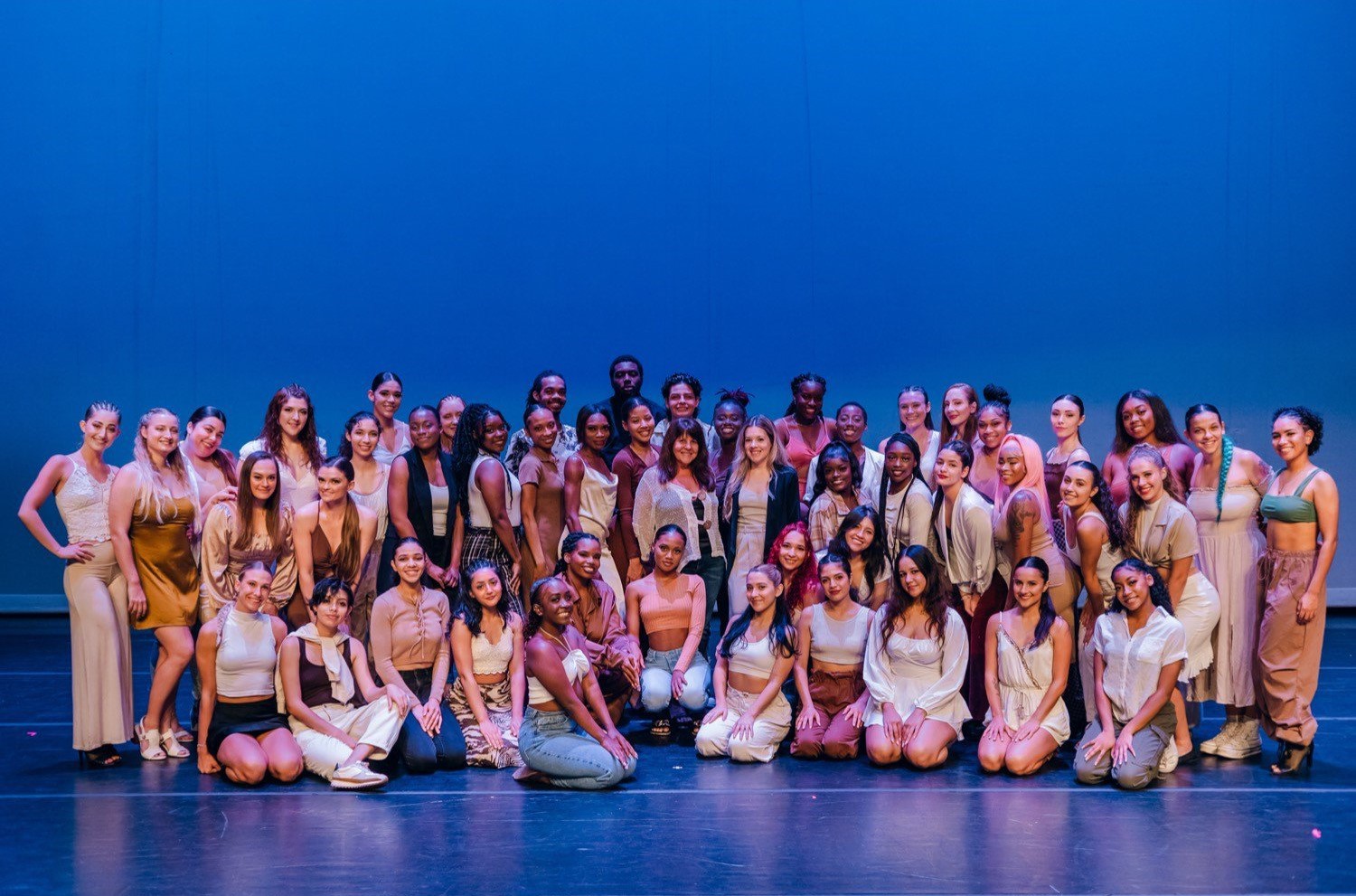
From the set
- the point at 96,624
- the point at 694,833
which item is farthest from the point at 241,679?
the point at 694,833

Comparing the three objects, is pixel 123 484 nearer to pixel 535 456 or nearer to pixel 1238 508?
pixel 535 456

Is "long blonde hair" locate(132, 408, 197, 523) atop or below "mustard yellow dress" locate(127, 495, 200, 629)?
atop

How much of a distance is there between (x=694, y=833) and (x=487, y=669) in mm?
1284

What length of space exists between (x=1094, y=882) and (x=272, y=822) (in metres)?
2.41

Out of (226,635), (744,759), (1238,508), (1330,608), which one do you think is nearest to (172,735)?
(226,635)

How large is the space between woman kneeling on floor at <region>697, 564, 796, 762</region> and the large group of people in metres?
0.01

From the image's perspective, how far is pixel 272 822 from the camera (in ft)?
13.7

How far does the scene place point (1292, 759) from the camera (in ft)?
15.6

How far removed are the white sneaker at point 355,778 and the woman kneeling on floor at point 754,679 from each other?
120 cm

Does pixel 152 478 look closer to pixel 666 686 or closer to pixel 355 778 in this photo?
pixel 355 778

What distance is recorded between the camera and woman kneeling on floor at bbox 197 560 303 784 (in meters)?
4.76

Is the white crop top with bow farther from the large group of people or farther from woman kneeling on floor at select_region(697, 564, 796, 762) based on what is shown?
woman kneeling on floor at select_region(697, 564, 796, 762)

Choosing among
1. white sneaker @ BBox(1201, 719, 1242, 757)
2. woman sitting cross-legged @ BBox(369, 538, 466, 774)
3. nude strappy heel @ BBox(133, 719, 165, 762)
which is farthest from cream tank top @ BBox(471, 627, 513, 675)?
white sneaker @ BBox(1201, 719, 1242, 757)

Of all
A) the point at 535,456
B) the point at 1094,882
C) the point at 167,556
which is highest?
the point at 535,456
